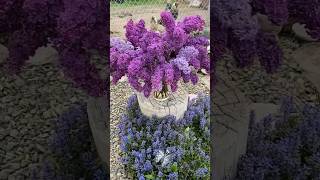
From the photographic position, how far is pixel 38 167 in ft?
8.35

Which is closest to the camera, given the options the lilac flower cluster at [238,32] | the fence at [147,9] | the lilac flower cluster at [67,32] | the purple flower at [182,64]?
the lilac flower cluster at [67,32]

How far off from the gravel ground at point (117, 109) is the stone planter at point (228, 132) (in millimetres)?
485

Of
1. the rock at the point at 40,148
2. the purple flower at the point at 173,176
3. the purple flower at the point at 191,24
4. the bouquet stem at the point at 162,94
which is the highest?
the purple flower at the point at 191,24

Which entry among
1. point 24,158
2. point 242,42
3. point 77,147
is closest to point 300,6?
point 242,42

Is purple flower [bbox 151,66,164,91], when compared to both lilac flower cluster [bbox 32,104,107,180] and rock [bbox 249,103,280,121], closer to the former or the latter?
lilac flower cluster [bbox 32,104,107,180]

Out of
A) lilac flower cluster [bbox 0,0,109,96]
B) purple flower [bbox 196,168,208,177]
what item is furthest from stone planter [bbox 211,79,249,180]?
lilac flower cluster [bbox 0,0,109,96]

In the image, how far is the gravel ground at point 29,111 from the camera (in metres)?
2.62

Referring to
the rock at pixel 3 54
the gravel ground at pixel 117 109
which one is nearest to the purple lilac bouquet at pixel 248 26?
the gravel ground at pixel 117 109

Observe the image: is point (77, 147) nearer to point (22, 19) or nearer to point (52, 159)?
point (52, 159)

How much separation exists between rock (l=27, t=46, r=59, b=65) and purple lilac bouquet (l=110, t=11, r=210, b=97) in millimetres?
1562

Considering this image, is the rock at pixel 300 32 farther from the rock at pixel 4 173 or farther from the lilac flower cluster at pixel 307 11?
the rock at pixel 4 173

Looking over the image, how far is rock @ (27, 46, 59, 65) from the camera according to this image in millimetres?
3510

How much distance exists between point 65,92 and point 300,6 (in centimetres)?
173

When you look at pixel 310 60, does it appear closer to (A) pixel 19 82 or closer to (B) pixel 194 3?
(A) pixel 19 82
